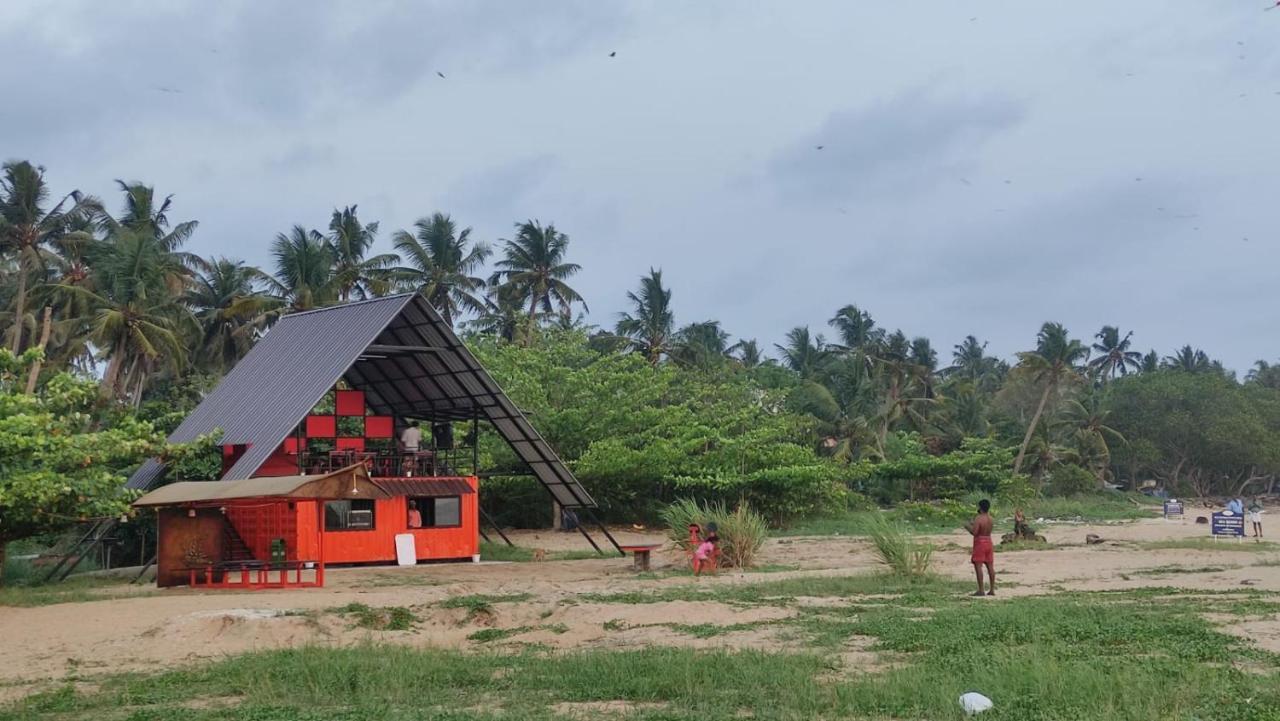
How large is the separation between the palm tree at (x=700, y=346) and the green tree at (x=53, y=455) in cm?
3662

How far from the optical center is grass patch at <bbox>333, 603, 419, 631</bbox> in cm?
1721

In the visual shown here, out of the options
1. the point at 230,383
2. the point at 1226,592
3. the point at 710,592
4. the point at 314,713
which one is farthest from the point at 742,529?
the point at 314,713

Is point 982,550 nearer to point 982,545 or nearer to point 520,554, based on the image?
point 982,545

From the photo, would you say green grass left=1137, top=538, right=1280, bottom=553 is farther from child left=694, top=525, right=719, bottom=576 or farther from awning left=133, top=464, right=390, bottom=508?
awning left=133, top=464, right=390, bottom=508

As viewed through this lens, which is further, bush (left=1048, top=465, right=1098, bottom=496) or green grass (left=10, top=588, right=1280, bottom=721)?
bush (left=1048, top=465, right=1098, bottom=496)

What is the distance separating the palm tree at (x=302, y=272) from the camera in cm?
4781

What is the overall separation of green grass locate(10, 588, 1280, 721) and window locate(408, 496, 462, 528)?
1501 cm

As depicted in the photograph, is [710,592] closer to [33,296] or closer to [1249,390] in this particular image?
[33,296]

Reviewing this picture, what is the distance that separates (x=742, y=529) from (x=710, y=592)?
6.17 m

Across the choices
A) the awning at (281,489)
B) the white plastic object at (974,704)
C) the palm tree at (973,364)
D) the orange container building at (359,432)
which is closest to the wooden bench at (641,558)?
the orange container building at (359,432)

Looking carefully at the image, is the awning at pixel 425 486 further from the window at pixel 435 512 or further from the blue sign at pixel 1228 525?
the blue sign at pixel 1228 525

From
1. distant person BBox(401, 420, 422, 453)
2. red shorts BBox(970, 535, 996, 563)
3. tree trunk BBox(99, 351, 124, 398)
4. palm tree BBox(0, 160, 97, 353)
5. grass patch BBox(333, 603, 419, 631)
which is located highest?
palm tree BBox(0, 160, 97, 353)

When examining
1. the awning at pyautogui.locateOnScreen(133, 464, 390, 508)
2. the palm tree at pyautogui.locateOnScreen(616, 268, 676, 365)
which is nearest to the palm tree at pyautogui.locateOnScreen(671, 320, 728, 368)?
the palm tree at pyautogui.locateOnScreen(616, 268, 676, 365)

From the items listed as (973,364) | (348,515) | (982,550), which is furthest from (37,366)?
(973,364)
